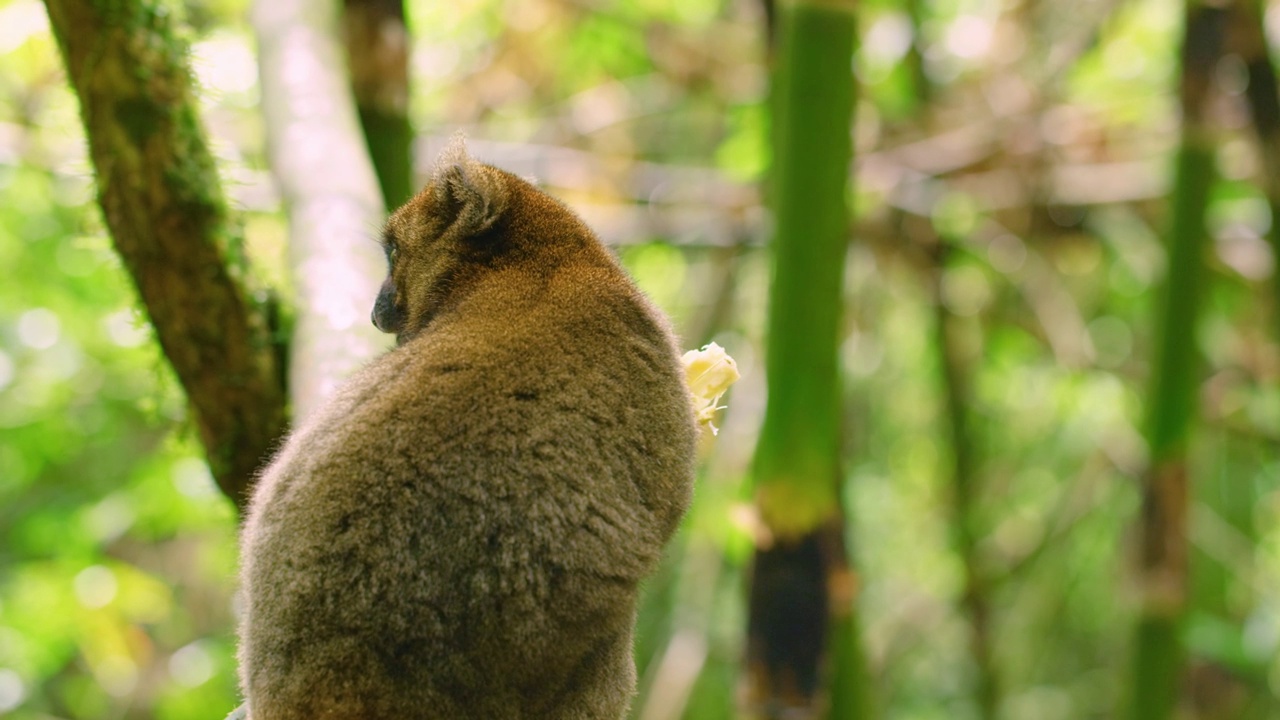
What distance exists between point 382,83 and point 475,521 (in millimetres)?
1627

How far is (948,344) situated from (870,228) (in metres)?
0.62

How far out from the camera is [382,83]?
2.79m

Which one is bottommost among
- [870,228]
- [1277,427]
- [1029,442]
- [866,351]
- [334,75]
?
[1029,442]

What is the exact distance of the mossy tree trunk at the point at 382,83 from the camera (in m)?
2.79

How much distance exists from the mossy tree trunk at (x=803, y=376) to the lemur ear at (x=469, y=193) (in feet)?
1.90

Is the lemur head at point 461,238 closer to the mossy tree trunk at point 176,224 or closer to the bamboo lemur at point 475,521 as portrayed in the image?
the bamboo lemur at point 475,521

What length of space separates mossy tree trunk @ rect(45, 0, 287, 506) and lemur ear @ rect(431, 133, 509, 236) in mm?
480

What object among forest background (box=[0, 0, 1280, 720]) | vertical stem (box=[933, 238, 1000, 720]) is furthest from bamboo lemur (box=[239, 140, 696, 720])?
vertical stem (box=[933, 238, 1000, 720])

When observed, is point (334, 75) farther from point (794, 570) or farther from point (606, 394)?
point (794, 570)

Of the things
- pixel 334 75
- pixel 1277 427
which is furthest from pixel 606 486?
pixel 1277 427

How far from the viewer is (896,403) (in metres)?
6.63

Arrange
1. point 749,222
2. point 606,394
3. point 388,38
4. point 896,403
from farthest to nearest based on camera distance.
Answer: point 896,403, point 749,222, point 388,38, point 606,394

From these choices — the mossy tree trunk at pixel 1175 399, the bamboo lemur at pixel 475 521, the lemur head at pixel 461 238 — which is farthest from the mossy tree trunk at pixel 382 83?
the mossy tree trunk at pixel 1175 399

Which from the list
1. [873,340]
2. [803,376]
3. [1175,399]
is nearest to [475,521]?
[803,376]
